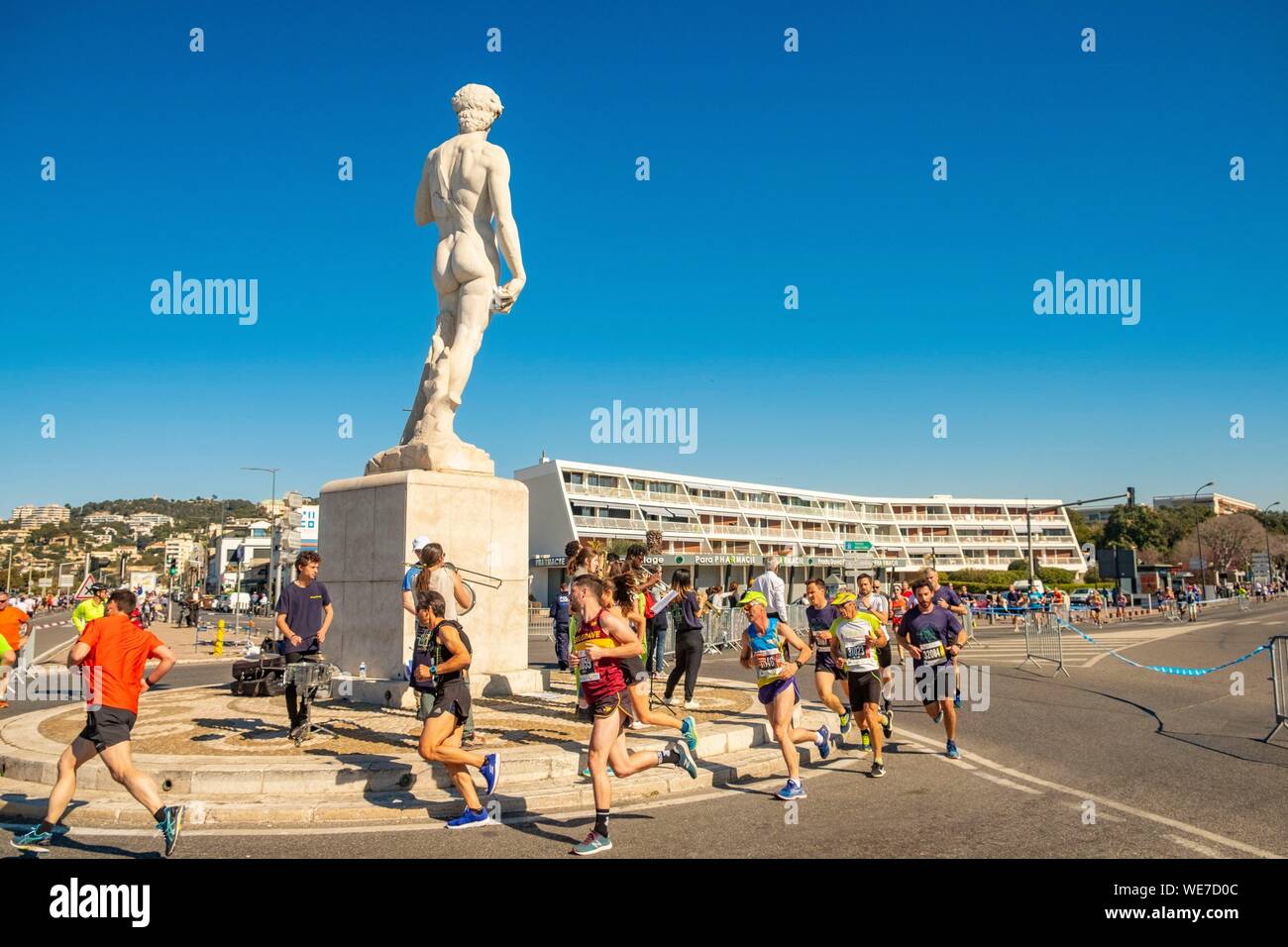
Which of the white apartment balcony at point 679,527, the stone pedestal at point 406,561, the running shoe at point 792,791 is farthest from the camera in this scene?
the white apartment balcony at point 679,527

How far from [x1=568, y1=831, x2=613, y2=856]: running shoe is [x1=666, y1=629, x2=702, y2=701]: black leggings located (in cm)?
515

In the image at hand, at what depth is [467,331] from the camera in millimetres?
11094

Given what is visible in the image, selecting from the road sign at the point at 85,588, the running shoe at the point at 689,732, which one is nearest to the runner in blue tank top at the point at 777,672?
the running shoe at the point at 689,732

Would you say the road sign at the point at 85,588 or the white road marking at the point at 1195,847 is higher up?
the road sign at the point at 85,588

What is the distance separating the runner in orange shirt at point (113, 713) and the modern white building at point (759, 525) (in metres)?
48.6

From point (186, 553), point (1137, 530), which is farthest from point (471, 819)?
point (186, 553)

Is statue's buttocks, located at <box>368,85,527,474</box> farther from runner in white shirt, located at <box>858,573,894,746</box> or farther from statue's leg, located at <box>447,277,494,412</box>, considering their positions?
runner in white shirt, located at <box>858,573,894,746</box>

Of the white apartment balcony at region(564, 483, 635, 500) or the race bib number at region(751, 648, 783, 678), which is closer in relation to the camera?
the race bib number at region(751, 648, 783, 678)

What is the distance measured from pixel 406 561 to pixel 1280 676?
32.7 ft

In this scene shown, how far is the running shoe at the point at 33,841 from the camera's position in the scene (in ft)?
16.5

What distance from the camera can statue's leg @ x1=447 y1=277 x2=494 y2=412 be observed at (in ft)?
36.1

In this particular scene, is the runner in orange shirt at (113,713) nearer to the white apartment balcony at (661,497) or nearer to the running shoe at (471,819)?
the running shoe at (471,819)

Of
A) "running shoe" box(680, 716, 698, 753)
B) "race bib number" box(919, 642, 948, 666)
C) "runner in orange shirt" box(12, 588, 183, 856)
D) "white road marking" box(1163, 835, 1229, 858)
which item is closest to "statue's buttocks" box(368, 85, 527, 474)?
"running shoe" box(680, 716, 698, 753)

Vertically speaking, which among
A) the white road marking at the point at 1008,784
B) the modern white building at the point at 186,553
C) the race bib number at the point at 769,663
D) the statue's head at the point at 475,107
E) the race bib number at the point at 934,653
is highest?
the statue's head at the point at 475,107
